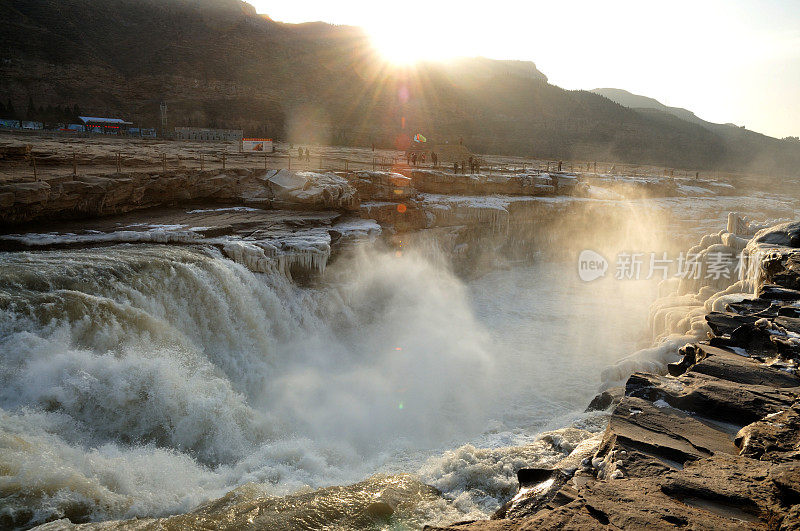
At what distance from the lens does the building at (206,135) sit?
38.5 meters

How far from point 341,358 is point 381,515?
693cm

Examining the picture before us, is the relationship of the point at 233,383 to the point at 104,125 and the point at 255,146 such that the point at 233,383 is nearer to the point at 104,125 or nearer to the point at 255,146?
the point at 255,146

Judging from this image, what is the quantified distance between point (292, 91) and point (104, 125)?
77.3ft

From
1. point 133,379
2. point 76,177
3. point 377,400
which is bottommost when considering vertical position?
point 377,400

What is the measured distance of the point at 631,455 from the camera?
14.4 feet

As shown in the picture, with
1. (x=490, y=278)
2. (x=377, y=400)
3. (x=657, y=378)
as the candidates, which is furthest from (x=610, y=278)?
(x=657, y=378)

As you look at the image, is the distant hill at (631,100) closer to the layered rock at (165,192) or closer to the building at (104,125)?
the building at (104,125)

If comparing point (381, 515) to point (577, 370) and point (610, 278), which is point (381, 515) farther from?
point (610, 278)

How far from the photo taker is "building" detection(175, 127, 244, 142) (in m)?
38.5

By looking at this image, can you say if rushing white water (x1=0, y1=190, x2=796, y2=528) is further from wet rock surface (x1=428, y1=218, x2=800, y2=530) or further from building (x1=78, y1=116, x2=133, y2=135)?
building (x1=78, y1=116, x2=133, y2=135)

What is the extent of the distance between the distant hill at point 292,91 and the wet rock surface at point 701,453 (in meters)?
40.9

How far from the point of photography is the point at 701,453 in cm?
438

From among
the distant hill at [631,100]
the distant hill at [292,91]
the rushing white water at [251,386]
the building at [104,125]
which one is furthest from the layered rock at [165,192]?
the distant hill at [631,100]

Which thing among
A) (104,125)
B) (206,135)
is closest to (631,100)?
(206,135)
